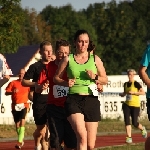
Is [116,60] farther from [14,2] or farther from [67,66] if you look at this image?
[67,66]

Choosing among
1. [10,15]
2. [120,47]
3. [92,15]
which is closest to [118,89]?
[10,15]

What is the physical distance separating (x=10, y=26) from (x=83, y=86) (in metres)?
22.7

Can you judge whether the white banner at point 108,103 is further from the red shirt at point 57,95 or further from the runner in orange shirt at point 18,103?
the red shirt at point 57,95

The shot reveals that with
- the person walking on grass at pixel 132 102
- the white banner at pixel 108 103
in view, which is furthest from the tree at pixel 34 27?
the person walking on grass at pixel 132 102

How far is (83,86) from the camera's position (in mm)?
11055

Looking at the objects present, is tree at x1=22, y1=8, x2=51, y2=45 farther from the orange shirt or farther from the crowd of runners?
the crowd of runners

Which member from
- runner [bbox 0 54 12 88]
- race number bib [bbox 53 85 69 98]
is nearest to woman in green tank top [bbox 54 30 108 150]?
runner [bbox 0 54 12 88]

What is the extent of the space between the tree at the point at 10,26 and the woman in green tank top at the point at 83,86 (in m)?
21.7

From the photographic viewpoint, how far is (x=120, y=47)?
362 ft

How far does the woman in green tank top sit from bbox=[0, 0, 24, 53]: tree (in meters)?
21.7

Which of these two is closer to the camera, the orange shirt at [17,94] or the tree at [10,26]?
the orange shirt at [17,94]

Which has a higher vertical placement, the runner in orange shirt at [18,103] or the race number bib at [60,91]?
the race number bib at [60,91]

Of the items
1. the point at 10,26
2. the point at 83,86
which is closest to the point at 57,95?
the point at 83,86

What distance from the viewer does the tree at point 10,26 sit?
108 ft
